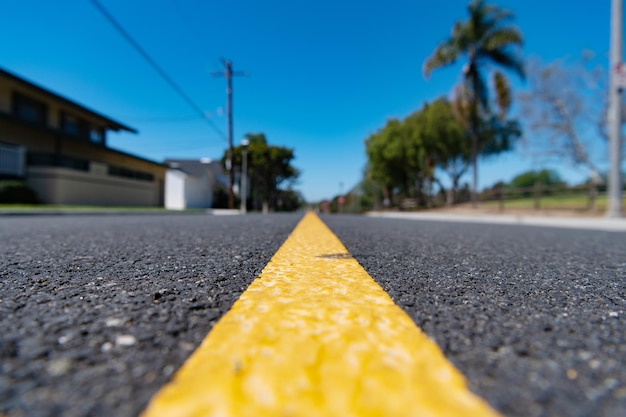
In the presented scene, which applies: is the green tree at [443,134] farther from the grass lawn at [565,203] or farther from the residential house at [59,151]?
the residential house at [59,151]

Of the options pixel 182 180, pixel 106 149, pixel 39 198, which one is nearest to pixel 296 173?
pixel 182 180

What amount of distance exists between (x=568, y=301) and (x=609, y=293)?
325 mm

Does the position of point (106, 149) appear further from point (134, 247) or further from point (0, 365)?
point (0, 365)

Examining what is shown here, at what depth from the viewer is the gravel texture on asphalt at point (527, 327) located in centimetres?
58

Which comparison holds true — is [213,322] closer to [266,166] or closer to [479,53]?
[479,53]

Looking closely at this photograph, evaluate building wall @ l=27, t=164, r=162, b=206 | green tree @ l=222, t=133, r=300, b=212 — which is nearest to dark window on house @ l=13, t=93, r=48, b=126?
building wall @ l=27, t=164, r=162, b=206

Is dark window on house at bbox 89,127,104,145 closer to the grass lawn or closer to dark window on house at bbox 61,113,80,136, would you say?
dark window on house at bbox 61,113,80,136

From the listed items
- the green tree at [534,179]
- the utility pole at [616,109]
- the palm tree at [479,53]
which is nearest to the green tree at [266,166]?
the palm tree at [479,53]

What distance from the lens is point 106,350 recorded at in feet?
2.32

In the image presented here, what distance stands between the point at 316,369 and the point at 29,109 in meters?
23.2

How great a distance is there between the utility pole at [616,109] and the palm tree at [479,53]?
28.0ft

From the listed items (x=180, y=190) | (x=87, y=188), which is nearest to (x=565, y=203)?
(x=87, y=188)

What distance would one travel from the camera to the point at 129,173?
22.6 m

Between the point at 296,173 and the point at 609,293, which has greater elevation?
the point at 296,173
